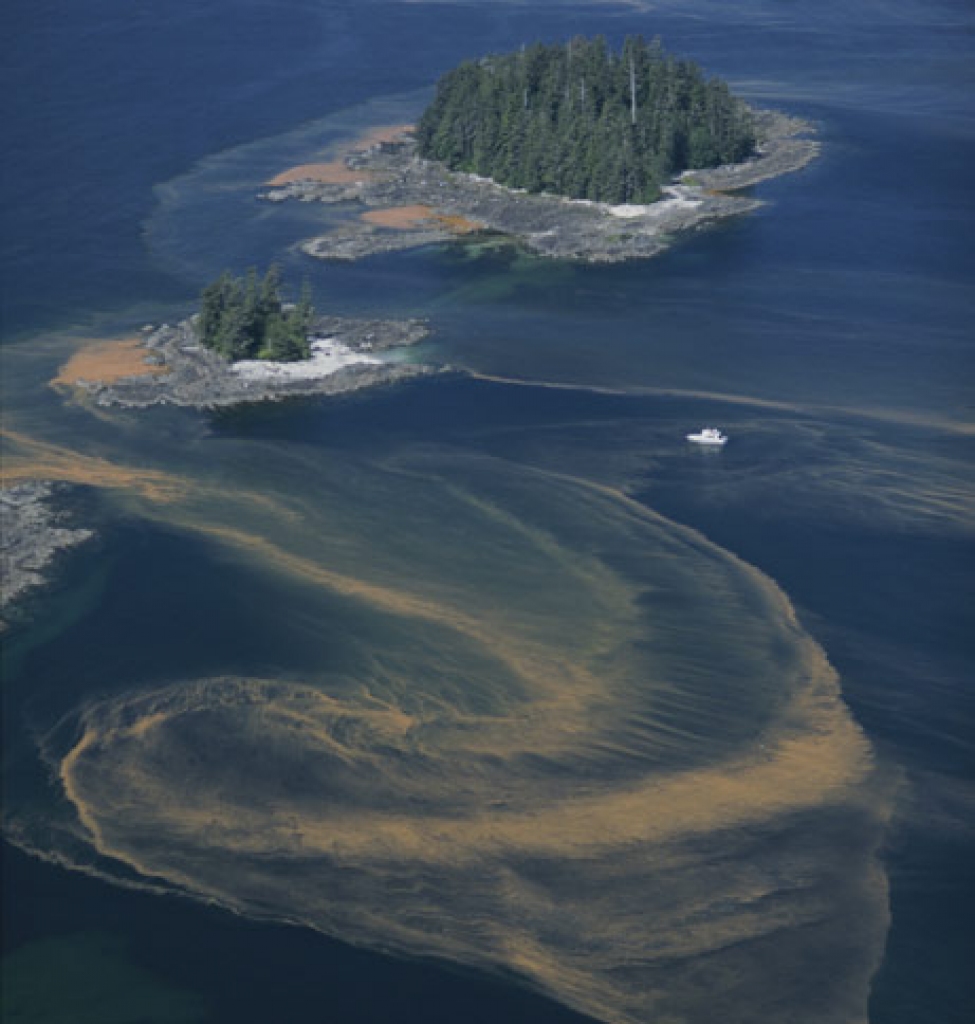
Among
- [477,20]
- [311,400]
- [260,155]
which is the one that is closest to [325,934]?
[311,400]

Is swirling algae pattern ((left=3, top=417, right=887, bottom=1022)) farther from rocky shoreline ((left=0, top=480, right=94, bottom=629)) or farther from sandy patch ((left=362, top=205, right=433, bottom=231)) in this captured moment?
sandy patch ((left=362, top=205, right=433, bottom=231))

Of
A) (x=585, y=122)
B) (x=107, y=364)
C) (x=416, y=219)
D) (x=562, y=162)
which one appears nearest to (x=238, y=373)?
(x=107, y=364)

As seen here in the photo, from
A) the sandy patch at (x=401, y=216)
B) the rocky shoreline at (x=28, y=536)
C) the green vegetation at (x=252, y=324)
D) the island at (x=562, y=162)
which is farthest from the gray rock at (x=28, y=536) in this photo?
the sandy patch at (x=401, y=216)

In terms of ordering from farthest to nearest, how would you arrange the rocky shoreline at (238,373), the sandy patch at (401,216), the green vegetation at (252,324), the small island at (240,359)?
the sandy patch at (401,216) < the green vegetation at (252,324) < the small island at (240,359) < the rocky shoreline at (238,373)

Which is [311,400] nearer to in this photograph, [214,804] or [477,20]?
[214,804]

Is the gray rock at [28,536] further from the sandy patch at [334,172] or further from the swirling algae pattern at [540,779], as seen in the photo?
the sandy patch at [334,172]
